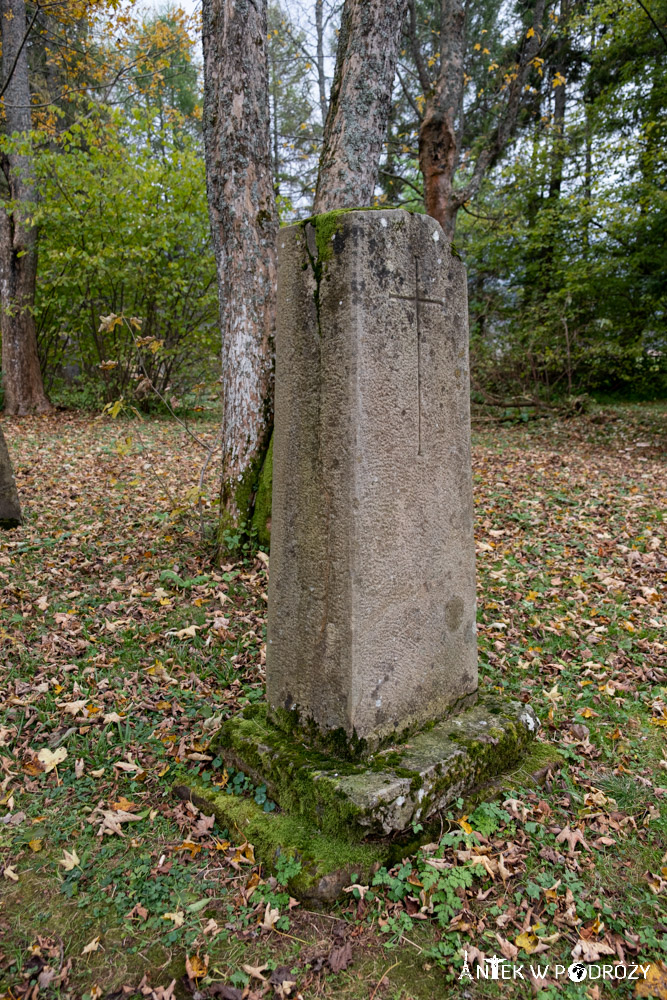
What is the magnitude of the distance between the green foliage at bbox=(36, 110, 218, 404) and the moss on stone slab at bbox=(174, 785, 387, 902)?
816 cm

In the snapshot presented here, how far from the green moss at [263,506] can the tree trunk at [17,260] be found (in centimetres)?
817

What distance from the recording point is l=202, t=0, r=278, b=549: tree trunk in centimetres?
512

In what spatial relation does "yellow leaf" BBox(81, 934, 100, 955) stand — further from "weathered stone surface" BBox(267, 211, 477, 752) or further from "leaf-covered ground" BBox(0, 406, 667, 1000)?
"weathered stone surface" BBox(267, 211, 477, 752)

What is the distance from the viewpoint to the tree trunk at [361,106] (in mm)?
5250

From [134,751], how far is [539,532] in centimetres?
441

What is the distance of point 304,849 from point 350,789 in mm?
306

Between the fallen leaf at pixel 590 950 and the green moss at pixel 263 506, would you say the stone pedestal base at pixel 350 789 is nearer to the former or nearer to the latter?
the fallen leaf at pixel 590 950

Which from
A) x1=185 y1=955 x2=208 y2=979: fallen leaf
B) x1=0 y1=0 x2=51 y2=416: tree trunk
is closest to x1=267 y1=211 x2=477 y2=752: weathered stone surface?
x1=185 y1=955 x2=208 y2=979: fallen leaf

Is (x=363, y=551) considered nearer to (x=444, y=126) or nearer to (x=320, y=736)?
(x=320, y=736)

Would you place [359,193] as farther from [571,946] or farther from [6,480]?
[571,946]

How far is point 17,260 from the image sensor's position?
37.2ft

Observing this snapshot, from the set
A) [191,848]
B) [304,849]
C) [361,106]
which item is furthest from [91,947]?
[361,106]

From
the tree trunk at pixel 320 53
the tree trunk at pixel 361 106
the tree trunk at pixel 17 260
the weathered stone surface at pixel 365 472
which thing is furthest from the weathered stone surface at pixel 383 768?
the tree trunk at pixel 320 53

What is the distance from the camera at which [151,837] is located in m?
2.77
